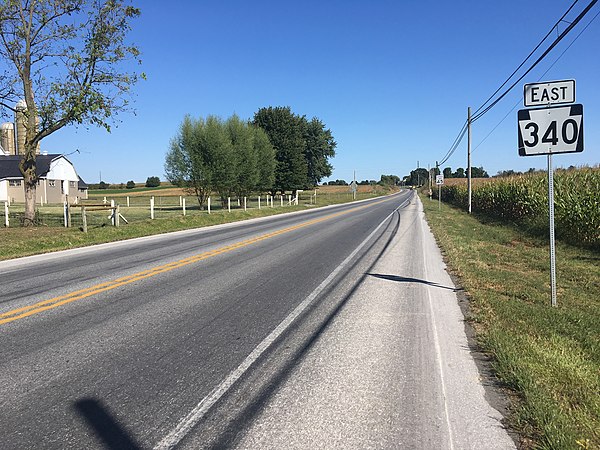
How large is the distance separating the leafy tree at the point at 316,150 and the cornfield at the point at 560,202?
43.2 meters

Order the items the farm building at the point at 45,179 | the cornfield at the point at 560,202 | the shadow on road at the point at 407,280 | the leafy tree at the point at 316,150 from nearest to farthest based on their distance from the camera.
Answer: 1. the shadow on road at the point at 407,280
2. the cornfield at the point at 560,202
3. the farm building at the point at 45,179
4. the leafy tree at the point at 316,150

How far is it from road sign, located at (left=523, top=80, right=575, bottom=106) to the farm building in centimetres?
5183

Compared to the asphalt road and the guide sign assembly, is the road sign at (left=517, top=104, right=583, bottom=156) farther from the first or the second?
the asphalt road

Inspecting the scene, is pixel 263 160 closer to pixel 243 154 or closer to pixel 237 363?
pixel 243 154

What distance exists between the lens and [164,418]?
3.17 m

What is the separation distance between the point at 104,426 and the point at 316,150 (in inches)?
2682

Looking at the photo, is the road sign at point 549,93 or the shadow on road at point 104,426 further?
the road sign at point 549,93

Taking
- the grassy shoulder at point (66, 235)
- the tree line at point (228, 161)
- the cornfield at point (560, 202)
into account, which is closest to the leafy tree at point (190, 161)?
the tree line at point (228, 161)

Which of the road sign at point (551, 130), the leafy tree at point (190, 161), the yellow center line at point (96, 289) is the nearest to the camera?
the yellow center line at point (96, 289)

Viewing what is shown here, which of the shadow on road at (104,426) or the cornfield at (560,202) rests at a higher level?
the cornfield at (560,202)

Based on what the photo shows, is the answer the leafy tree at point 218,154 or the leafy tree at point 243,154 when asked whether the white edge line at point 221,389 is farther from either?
the leafy tree at point 243,154

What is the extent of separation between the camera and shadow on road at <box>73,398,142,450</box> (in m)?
2.85

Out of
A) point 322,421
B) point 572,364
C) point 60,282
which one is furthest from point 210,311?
point 572,364

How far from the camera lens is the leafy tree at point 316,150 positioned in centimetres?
6925
